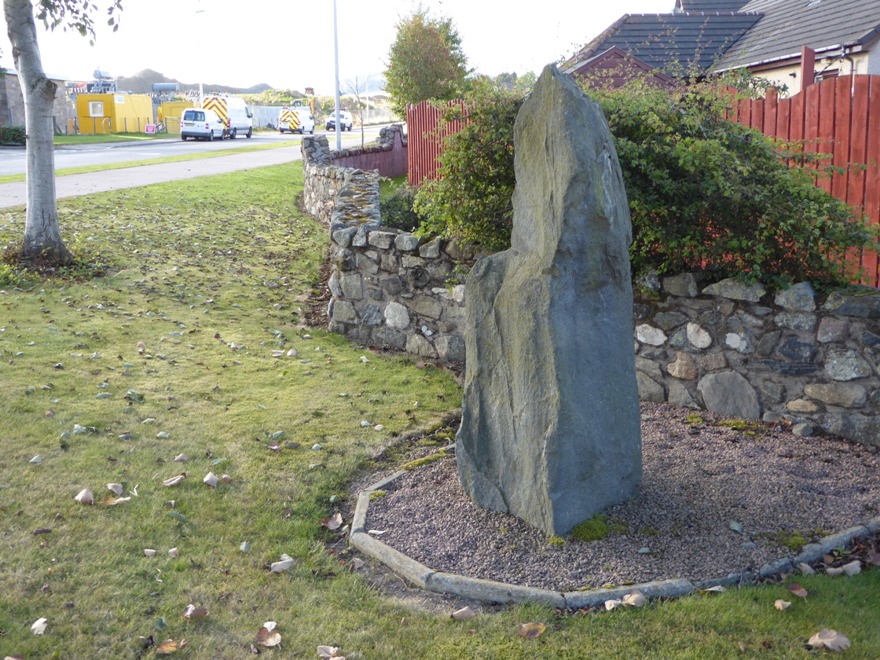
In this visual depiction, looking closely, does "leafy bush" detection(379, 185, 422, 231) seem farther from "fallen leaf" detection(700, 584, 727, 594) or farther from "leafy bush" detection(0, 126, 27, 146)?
"leafy bush" detection(0, 126, 27, 146)

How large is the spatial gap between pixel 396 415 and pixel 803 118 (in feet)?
13.9

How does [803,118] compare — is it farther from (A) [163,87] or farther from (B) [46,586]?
(A) [163,87]

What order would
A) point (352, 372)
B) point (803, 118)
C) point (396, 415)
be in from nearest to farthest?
point (396, 415)
point (803, 118)
point (352, 372)

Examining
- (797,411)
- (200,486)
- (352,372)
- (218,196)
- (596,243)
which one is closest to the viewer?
(596,243)

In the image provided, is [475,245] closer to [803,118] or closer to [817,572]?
[803,118]

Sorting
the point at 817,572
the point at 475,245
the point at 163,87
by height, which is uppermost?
the point at 163,87

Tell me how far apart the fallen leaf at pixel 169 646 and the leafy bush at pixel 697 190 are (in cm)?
412

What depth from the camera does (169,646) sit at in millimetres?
3561

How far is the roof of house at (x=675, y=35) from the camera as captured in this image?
1803 cm

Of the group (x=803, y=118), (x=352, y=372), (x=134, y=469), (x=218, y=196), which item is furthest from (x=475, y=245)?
(x=218, y=196)

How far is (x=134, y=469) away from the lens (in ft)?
17.4

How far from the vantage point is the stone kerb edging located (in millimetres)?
3852

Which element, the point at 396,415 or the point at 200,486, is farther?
the point at 396,415

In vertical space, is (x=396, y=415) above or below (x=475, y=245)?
below
